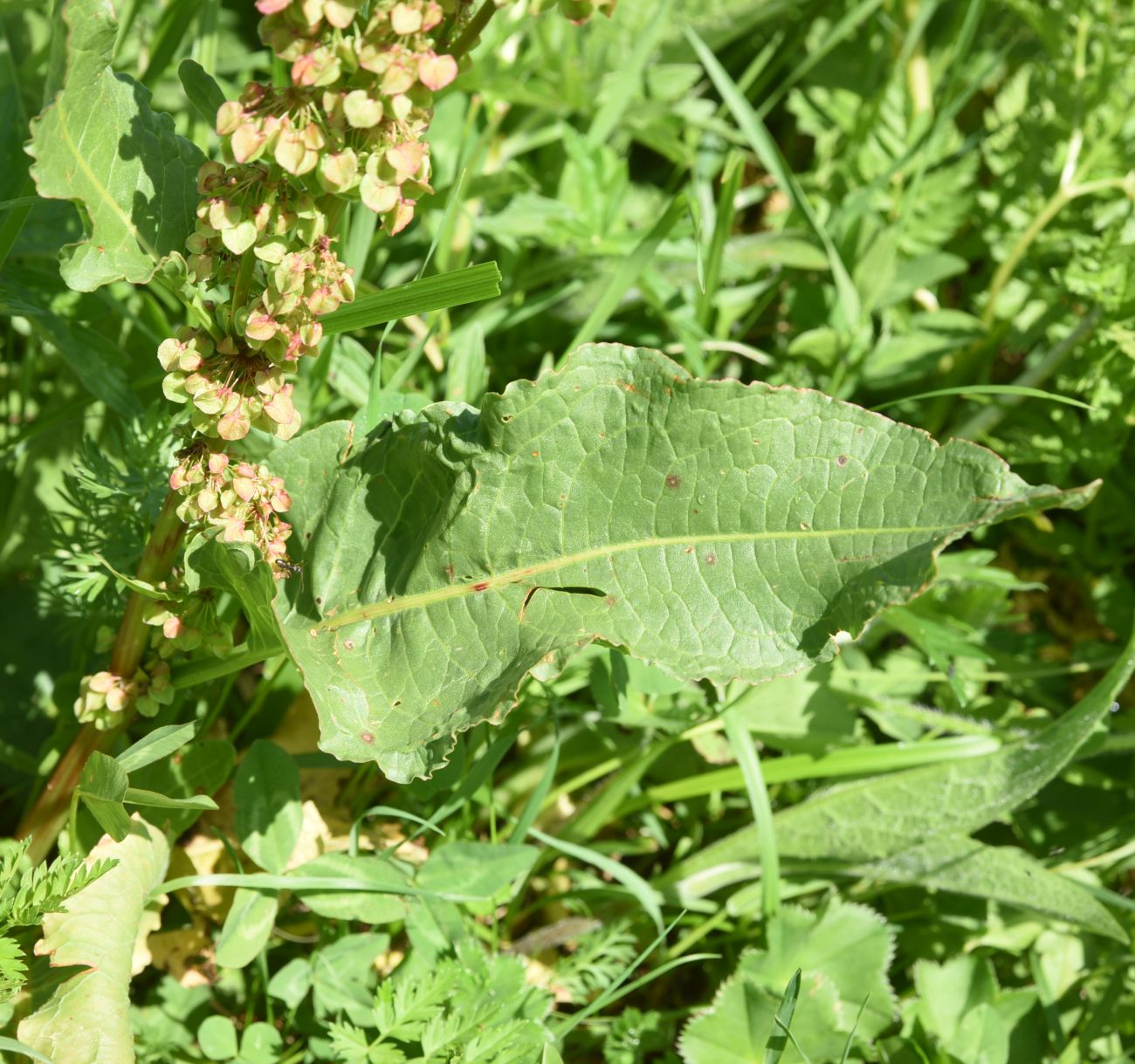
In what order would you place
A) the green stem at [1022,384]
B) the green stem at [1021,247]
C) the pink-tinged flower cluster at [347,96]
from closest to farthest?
the pink-tinged flower cluster at [347,96]
the green stem at [1022,384]
the green stem at [1021,247]

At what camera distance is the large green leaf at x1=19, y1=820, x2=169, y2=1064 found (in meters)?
1.54

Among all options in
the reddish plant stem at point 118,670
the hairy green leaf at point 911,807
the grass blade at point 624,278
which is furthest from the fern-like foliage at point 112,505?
the hairy green leaf at point 911,807

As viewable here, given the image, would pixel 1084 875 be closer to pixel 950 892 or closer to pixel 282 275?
pixel 950 892

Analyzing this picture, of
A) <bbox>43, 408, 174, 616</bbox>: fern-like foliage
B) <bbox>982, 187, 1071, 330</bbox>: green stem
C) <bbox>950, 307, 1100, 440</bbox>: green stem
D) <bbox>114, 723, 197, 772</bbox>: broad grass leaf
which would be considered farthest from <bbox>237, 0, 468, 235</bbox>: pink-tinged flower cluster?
<bbox>982, 187, 1071, 330</bbox>: green stem

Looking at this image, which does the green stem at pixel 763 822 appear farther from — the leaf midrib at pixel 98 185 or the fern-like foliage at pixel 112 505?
the leaf midrib at pixel 98 185

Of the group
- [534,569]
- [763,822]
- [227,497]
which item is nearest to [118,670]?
[227,497]

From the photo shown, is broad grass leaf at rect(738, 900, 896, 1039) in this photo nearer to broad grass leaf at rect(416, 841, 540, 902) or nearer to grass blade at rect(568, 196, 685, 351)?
broad grass leaf at rect(416, 841, 540, 902)

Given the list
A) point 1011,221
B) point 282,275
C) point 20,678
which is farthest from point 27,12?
point 1011,221

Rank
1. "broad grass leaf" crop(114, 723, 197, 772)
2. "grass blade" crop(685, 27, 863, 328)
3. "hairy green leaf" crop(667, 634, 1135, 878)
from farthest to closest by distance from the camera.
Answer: "grass blade" crop(685, 27, 863, 328), "hairy green leaf" crop(667, 634, 1135, 878), "broad grass leaf" crop(114, 723, 197, 772)

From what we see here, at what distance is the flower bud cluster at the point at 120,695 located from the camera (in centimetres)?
166

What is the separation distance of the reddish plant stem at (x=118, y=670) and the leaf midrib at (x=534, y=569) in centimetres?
25

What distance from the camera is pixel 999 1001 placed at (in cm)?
218

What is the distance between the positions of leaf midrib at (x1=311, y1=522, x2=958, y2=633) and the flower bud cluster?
246 mm

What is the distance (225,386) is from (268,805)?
769mm
